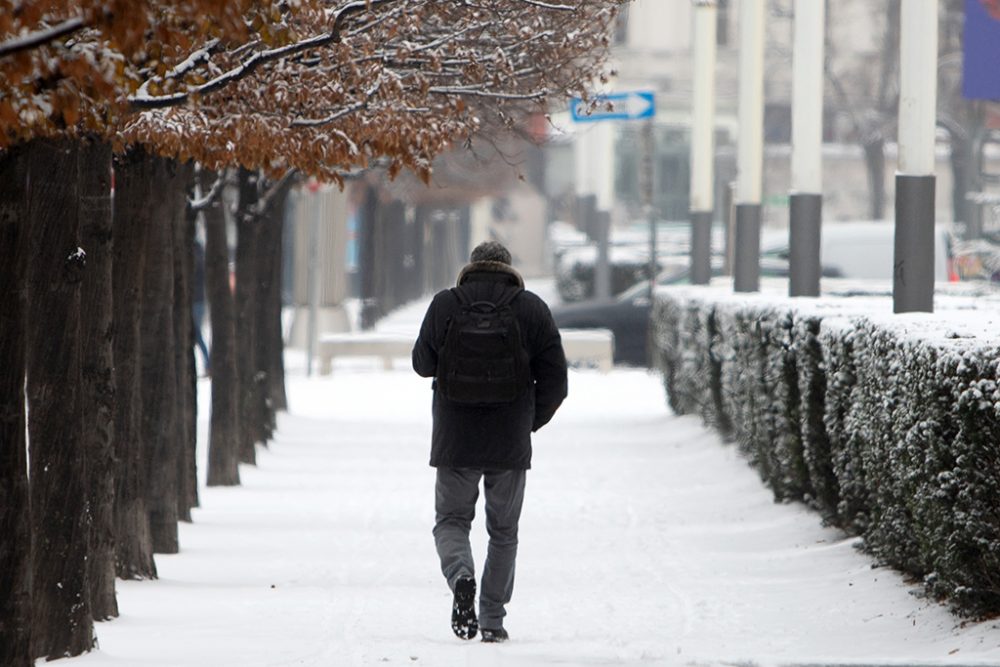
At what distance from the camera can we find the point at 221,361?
16.6 m

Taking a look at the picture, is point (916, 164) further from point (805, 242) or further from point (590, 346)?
point (590, 346)

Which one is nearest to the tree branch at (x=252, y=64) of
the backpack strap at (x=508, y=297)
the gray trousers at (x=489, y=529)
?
the backpack strap at (x=508, y=297)

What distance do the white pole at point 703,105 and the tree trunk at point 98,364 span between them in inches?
576

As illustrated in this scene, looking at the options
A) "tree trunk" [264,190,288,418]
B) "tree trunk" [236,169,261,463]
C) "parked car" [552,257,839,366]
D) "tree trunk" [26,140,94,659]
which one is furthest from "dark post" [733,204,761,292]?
"tree trunk" [26,140,94,659]

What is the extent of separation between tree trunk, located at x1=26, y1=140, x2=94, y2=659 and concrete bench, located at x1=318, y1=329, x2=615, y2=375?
20.7m

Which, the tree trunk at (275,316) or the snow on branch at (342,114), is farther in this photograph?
the tree trunk at (275,316)

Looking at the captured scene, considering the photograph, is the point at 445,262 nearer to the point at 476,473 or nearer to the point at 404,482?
the point at 404,482

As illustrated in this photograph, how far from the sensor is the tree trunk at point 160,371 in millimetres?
12102

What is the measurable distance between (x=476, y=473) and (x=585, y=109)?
3138 millimetres

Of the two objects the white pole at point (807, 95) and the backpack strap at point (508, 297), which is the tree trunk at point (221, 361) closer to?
the white pole at point (807, 95)

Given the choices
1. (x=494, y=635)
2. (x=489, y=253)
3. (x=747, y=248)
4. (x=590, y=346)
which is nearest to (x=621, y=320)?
(x=590, y=346)

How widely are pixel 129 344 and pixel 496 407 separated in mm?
2587

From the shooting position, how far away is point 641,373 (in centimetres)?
3147

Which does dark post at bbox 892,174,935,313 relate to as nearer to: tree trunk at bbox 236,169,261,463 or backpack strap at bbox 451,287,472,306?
backpack strap at bbox 451,287,472,306
